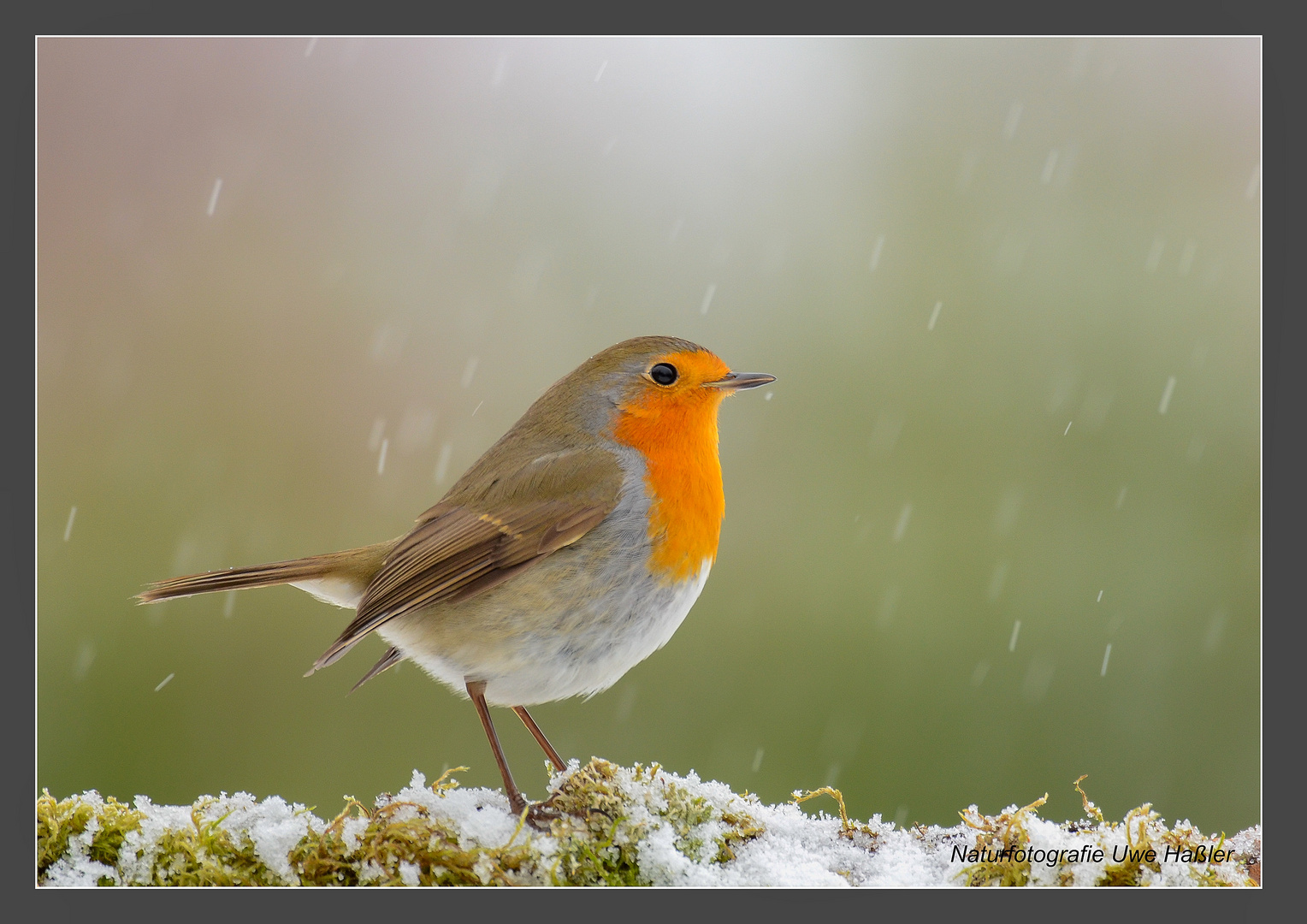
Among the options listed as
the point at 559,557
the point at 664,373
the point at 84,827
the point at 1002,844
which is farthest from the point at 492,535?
the point at 1002,844

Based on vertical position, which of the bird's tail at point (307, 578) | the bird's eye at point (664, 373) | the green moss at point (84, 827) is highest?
the bird's eye at point (664, 373)

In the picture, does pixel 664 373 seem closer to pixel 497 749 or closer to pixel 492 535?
pixel 492 535

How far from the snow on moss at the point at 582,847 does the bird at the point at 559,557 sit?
0.17 metres

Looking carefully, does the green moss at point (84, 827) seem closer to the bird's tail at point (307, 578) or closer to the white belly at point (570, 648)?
the bird's tail at point (307, 578)

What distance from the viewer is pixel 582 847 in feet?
8.66

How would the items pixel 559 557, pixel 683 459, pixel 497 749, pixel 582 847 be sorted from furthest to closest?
pixel 683 459 < pixel 559 557 < pixel 497 749 < pixel 582 847

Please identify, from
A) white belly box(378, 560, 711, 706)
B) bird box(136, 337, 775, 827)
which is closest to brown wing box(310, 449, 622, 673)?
bird box(136, 337, 775, 827)

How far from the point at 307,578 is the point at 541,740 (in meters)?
0.93

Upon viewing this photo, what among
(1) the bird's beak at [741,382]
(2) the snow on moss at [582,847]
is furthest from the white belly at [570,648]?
(1) the bird's beak at [741,382]

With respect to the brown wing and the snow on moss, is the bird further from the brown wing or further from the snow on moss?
the snow on moss

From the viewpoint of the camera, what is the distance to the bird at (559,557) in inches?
118

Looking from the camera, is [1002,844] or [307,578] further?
[307,578]

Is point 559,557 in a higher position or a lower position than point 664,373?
lower

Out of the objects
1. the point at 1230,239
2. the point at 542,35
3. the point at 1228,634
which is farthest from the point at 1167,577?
the point at 542,35
